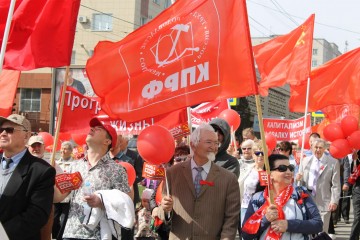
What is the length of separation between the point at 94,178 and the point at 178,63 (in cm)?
141

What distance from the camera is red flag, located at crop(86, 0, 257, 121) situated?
259 inches

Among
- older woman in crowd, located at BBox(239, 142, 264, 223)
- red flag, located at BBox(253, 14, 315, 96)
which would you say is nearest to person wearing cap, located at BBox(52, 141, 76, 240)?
older woman in crowd, located at BBox(239, 142, 264, 223)

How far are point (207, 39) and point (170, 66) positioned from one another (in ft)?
1.44

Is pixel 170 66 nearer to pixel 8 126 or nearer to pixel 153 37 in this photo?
pixel 153 37

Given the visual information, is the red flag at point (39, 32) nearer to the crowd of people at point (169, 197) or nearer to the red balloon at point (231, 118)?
the crowd of people at point (169, 197)

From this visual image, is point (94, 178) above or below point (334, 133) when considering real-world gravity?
below

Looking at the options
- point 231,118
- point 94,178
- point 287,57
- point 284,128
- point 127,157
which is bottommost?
point 94,178

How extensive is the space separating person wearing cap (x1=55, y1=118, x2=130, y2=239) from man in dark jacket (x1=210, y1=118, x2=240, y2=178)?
1.43m

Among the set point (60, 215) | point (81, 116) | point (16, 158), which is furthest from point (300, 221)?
point (81, 116)

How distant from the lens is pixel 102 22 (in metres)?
44.7

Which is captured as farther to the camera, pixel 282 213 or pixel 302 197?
pixel 302 197

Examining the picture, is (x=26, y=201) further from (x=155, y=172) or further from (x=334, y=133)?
(x=334, y=133)

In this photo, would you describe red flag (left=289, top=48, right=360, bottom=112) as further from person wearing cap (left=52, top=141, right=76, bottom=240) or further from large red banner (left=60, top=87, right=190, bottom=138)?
person wearing cap (left=52, top=141, right=76, bottom=240)

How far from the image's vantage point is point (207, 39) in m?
6.73
